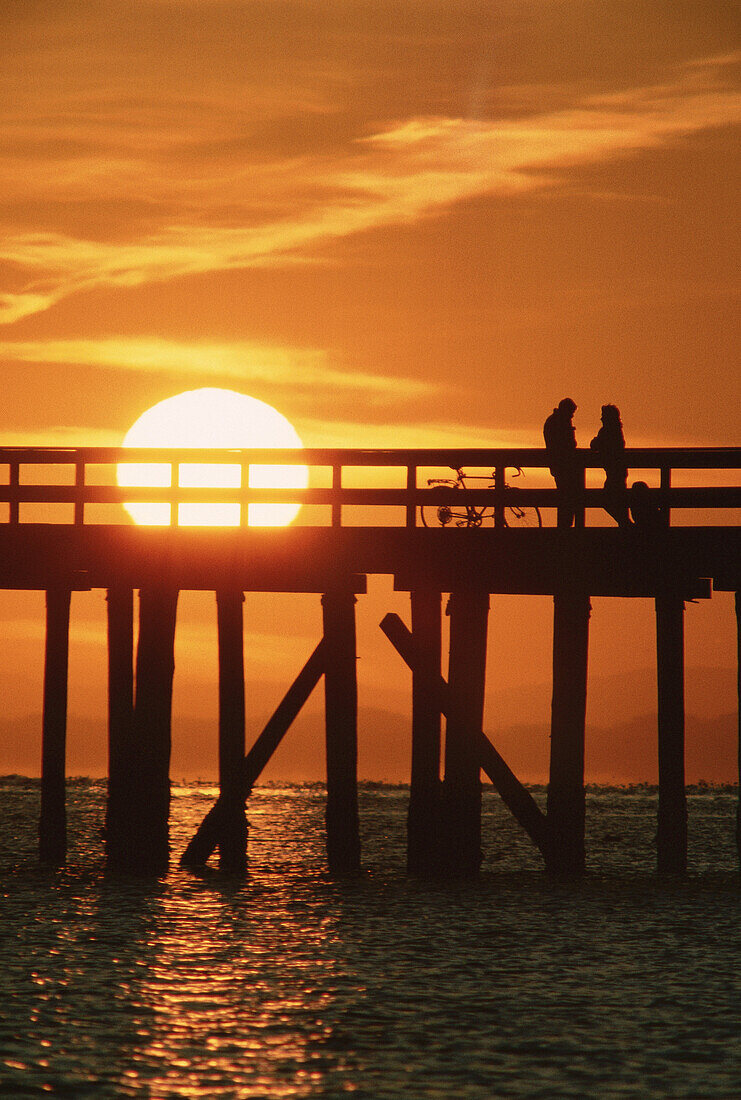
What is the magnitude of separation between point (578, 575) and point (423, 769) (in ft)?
9.66

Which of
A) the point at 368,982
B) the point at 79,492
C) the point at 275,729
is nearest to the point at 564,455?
the point at 275,729

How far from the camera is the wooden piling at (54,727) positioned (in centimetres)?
1856

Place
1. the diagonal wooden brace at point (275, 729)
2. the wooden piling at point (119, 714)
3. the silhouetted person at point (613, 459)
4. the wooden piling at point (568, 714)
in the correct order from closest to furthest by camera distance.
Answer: the silhouetted person at point (613, 459)
the wooden piling at point (568, 714)
the diagonal wooden brace at point (275, 729)
the wooden piling at point (119, 714)

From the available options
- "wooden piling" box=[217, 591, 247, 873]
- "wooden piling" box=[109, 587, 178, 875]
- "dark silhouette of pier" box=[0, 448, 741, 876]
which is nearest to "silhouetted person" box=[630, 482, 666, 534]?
"dark silhouette of pier" box=[0, 448, 741, 876]

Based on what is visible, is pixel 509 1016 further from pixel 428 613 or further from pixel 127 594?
pixel 127 594

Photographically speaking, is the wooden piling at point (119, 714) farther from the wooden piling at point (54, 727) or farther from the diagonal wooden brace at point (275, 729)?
the diagonal wooden brace at point (275, 729)

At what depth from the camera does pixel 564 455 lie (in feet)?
53.8

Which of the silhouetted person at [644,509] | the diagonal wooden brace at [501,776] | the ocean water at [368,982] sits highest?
the silhouetted person at [644,509]

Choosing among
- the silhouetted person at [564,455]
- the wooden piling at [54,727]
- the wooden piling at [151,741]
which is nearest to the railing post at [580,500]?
the silhouetted person at [564,455]

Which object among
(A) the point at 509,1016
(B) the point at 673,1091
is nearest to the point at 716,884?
(A) the point at 509,1016

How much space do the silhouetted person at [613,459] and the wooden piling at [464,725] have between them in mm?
1861

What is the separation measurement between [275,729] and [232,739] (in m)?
0.57

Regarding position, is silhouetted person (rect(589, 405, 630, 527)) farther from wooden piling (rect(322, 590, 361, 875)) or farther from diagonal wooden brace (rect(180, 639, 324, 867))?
diagonal wooden brace (rect(180, 639, 324, 867))

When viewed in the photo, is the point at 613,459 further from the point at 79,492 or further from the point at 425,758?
the point at 79,492
